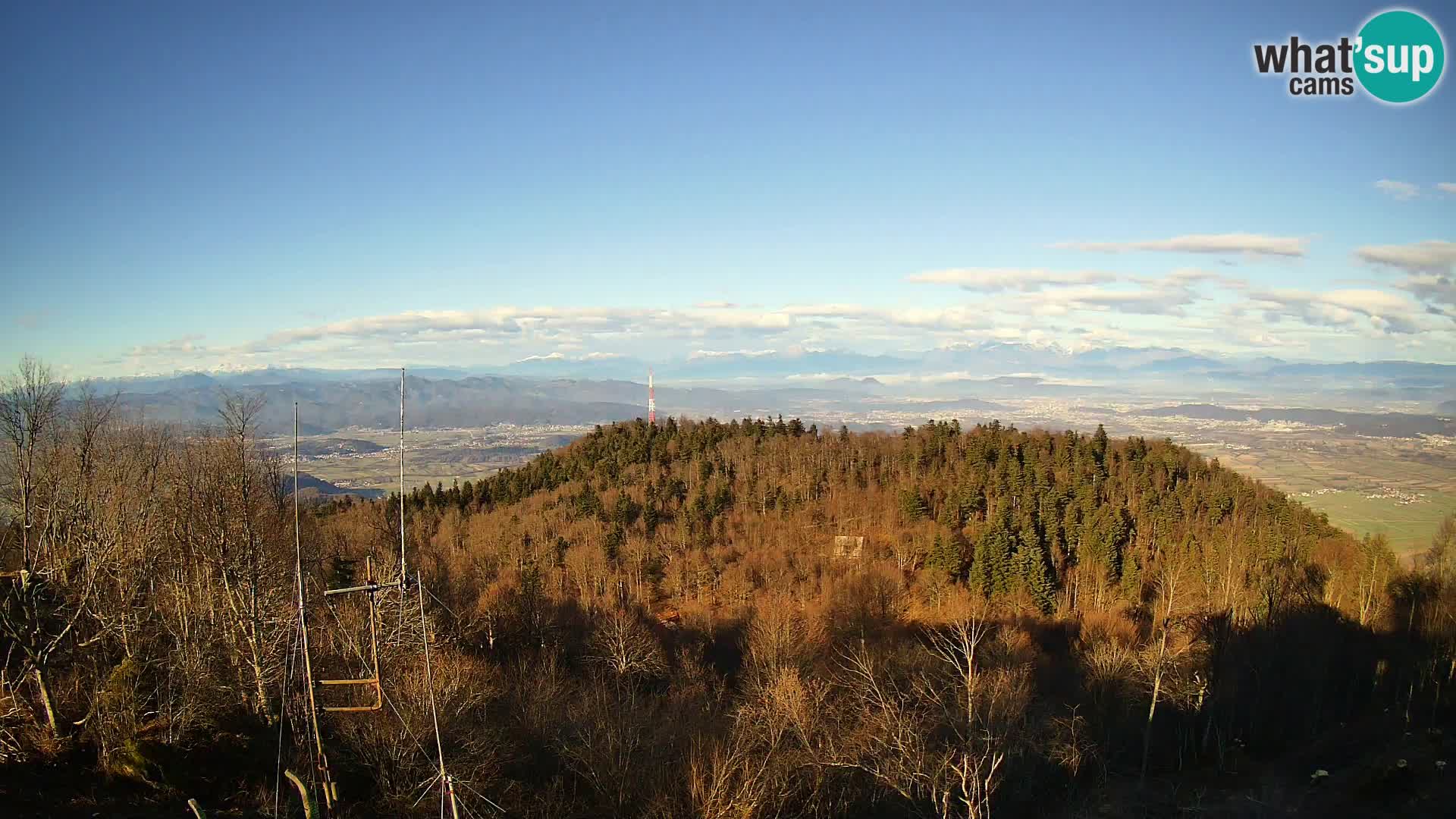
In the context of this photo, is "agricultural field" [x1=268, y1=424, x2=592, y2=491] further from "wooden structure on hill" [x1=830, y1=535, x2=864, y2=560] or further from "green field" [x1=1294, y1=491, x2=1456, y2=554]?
"green field" [x1=1294, y1=491, x2=1456, y2=554]

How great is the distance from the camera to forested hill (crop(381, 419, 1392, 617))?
41719 millimetres

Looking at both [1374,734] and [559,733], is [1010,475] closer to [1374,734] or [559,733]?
[1374,734]

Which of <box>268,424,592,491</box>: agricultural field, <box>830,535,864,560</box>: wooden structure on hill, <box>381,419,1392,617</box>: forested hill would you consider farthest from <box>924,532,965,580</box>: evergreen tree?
<box>268,424,592,491</box>: agricultural field

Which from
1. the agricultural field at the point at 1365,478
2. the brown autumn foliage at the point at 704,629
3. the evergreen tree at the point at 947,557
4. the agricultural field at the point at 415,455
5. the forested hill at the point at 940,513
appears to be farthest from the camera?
the agricultural field at the point at 415,455

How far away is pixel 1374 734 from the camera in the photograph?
106 feet

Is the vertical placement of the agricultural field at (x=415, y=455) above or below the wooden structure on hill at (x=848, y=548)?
above

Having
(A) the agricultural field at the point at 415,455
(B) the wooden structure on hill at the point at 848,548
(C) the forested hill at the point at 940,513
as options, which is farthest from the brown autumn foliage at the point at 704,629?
(A) the agricultural field at the point at 415,455

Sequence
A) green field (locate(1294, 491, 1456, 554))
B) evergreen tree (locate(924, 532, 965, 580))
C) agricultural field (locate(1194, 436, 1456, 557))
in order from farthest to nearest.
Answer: agricultural field (locate(1194, 436, 1456, 557)), green field (locate(1294, 491, 1456, 554)), evergreen tree (locate(924, 532, 965, 580))

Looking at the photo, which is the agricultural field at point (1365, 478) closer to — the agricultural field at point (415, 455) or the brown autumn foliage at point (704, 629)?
the brown autumn foliage at point (704, 629)

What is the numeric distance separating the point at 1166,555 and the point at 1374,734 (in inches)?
520

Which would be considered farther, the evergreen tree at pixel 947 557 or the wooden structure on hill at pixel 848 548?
the wooden structure on hill at pixel 848 548

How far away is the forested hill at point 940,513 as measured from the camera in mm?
41719

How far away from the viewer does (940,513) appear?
167 feet

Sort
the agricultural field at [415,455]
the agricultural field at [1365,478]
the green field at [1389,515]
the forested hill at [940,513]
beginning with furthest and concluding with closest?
1. the agricultural field at [415,455]
2. the agricultural field at [1365,478]
3. the green field at [1389,515]
4. the forested hill at [940,513]
